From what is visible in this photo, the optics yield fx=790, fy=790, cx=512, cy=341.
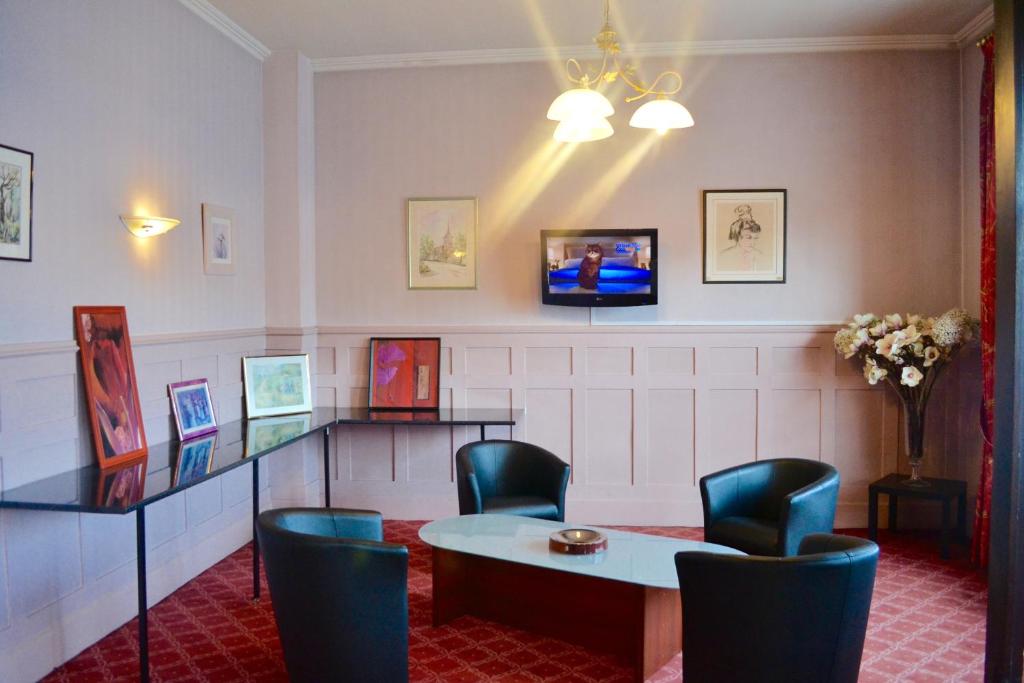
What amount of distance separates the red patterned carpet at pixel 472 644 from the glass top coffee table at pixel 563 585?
0.34ft

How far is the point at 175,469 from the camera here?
11.8 ft

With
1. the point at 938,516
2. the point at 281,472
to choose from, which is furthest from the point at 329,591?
the point at 938,516

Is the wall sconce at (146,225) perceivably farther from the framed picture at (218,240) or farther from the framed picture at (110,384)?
the framed picture at (218,240)

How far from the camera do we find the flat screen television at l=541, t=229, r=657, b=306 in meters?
5.39

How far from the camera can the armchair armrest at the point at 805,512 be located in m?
3.58

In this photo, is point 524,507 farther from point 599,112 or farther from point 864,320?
point 864,320

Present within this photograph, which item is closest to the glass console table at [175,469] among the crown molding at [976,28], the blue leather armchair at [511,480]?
the blue leather armchair at [511,480]

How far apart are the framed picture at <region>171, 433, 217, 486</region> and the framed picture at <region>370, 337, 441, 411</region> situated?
1.35 metres

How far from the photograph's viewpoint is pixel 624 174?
5539mm

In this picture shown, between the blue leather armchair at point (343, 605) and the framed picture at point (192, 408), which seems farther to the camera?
the framed picture at point (192, 408)

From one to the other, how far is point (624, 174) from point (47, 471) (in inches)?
154

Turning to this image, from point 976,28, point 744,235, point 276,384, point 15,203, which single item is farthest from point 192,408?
point 976,28

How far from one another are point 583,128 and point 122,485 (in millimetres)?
2490

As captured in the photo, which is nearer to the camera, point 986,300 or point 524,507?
point 524,507
